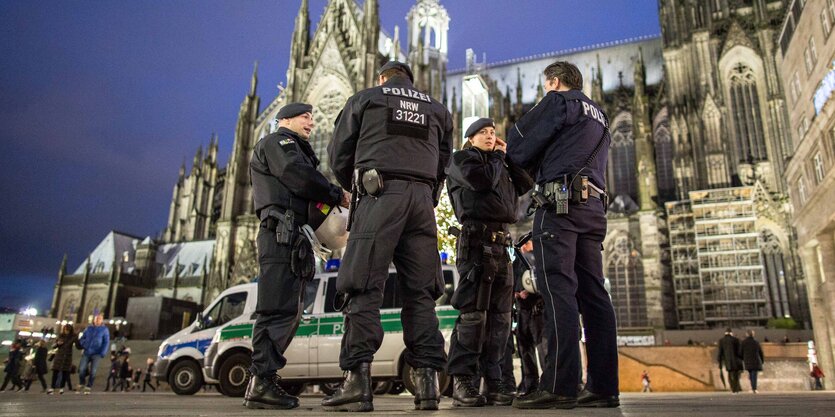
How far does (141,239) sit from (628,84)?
3793 centimetres

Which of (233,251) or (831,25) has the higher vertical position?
(831,25)

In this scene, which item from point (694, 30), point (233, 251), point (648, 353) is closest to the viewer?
point (648, 353)

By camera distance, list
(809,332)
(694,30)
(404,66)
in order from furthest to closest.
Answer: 1. (694,30)
2. (809,332)
3. (404,66)

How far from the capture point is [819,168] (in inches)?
579

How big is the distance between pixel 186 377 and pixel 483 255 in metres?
6.38

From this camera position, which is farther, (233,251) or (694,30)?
(233,251)

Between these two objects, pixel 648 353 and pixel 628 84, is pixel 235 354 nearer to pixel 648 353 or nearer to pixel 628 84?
pixel 648 353

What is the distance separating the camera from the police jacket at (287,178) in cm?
373

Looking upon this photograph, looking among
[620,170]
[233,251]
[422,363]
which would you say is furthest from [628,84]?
[422,363]

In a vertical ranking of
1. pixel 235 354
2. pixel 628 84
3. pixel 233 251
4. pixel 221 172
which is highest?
pixel 628 84

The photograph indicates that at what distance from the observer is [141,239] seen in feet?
152

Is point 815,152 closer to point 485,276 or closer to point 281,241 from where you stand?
point 485,276

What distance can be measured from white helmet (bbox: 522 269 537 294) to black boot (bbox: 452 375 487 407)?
1.42 m

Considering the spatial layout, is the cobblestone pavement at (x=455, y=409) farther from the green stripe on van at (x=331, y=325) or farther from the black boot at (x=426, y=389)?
the green stripe on van at (x=331, y=325)
